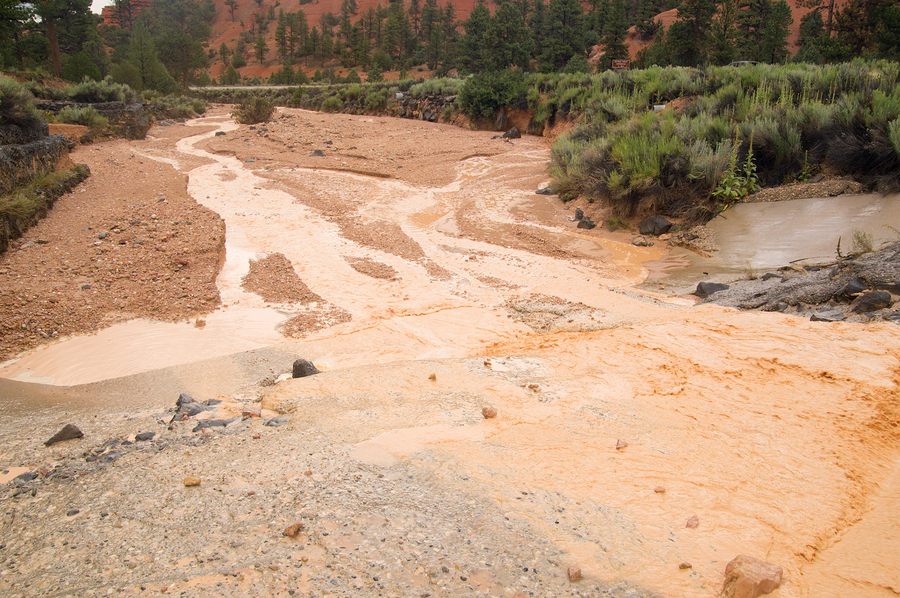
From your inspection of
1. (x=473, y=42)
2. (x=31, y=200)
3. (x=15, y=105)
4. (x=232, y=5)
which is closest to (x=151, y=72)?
(x=473, y=42)

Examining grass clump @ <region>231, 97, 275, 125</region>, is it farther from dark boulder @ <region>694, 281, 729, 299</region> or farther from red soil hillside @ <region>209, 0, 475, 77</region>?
red soil hillside @ <region>209, 0, 475, 77</region>

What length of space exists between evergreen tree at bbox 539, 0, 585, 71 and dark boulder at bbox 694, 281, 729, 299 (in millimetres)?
36638

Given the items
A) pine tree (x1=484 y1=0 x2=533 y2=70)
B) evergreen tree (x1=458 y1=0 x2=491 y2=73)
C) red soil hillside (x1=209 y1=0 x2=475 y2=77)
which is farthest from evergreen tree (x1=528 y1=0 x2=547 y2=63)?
red soil hillside (x1=209 y1=0 x2=475 y2=77)

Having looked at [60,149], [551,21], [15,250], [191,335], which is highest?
[551,21]

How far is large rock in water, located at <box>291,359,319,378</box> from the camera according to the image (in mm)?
4787

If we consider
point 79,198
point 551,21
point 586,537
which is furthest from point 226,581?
point 551,21

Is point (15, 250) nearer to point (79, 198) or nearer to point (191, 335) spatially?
point (79, 198)

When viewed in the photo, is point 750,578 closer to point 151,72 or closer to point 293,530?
point 293,530

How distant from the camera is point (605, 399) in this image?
401cm

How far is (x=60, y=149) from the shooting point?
12.1 m

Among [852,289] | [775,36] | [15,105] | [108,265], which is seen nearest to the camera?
[852,289]

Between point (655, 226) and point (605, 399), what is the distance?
6.15m

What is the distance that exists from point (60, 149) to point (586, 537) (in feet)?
47.0

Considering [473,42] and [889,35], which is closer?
[889,35]
